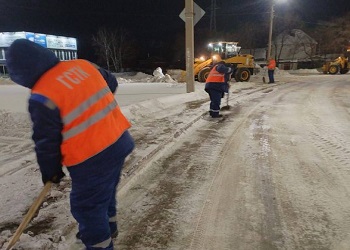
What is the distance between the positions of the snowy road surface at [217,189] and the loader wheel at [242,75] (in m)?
13.7

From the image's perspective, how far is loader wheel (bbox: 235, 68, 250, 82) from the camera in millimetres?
20250

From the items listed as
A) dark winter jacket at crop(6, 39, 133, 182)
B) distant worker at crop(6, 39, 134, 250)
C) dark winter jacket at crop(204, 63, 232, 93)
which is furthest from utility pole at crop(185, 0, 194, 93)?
dark winter jacket at crop(6, 39, 133, 182)

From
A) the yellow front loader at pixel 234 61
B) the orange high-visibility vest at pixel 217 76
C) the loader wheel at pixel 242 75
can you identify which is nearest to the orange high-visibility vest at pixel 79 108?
the orange high-visibility vest at pixel 217 76

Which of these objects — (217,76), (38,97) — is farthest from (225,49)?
(38,97)

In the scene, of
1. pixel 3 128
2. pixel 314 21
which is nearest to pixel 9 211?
pixel 3 128

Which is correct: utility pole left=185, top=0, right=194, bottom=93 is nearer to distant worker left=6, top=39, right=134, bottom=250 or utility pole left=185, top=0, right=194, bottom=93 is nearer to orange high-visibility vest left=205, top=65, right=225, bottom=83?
orange high-visibility vest left=205, top=65, right=225, bottom=83

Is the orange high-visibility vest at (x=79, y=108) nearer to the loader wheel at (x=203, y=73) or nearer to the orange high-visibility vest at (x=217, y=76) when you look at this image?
the orange high-visibility vest at (x=217, y=76)

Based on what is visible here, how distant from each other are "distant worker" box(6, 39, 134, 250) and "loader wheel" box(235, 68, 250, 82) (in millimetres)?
18710

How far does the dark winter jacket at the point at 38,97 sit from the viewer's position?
1.87 m

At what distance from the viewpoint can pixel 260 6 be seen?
47.3 meters

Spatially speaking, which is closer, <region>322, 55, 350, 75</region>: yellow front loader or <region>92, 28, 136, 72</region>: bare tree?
<region>322, 55, 350, 75</region>: yellow front loader

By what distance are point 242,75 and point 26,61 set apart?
19521mm

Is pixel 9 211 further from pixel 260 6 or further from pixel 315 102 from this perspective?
pixel 260 6

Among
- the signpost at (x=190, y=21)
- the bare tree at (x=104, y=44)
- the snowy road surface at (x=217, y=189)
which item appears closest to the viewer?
the snowy road surface at (x=217, y=189)
